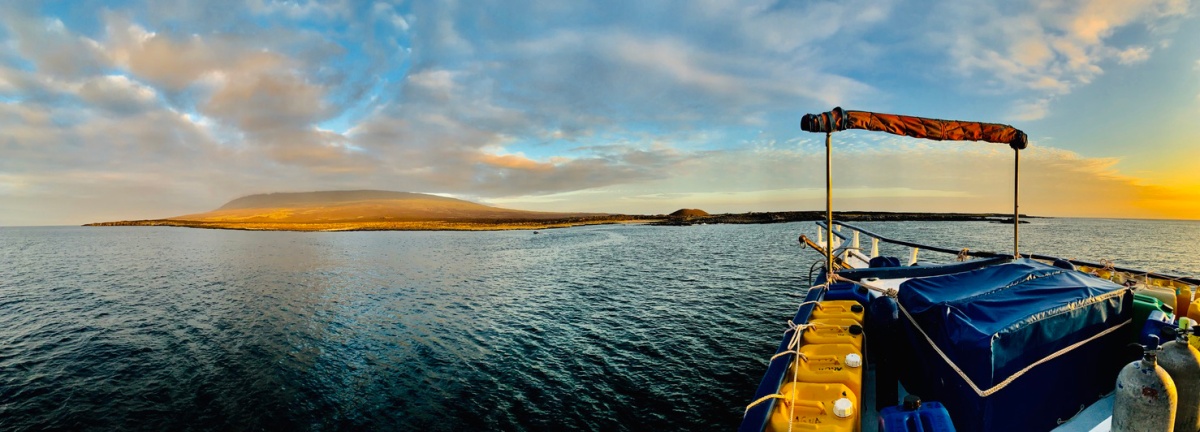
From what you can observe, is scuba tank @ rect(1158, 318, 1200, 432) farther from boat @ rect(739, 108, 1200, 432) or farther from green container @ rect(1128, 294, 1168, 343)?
green container @ rect(1128, 294, 1168, 343)

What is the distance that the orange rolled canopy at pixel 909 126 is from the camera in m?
11.2

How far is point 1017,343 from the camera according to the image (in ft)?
18.2

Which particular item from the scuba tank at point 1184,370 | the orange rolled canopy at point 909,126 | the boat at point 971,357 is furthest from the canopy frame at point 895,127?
the scuba tank at point 1184,370

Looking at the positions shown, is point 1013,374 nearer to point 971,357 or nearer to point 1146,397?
point 971,357

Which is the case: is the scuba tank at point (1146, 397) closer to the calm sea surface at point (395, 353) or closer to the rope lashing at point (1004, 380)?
the rope lashing at point (1004, 380)

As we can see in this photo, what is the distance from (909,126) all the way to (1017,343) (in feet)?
26.0

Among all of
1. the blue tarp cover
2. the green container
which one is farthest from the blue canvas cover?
the green container

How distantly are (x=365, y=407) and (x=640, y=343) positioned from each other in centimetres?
941

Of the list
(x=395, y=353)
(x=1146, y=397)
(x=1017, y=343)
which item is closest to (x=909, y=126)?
(x=1017, y=343)

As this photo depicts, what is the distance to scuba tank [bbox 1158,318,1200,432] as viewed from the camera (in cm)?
476

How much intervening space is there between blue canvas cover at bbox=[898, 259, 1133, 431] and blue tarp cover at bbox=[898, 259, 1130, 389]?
0.5 inches

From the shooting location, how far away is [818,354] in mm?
6445

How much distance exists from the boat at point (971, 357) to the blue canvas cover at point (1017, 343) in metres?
0.02

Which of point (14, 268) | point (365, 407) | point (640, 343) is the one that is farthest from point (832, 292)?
point (14, 268)
